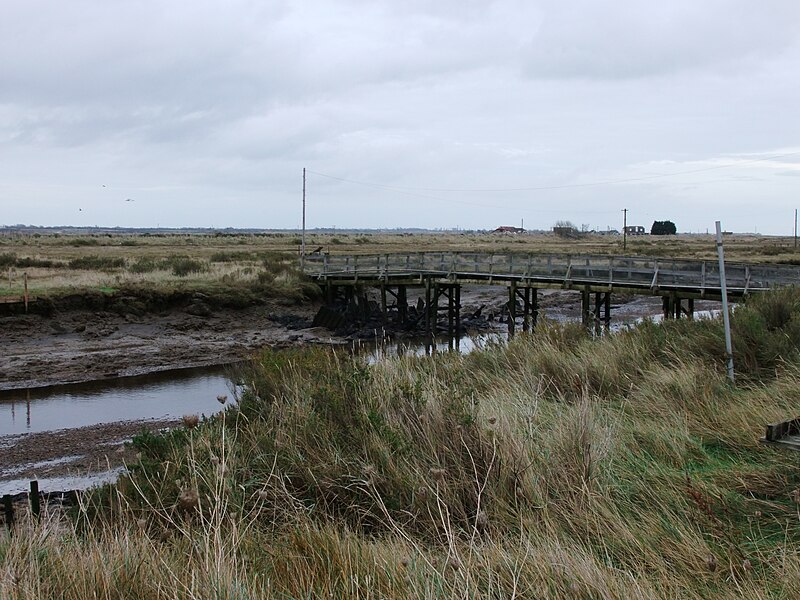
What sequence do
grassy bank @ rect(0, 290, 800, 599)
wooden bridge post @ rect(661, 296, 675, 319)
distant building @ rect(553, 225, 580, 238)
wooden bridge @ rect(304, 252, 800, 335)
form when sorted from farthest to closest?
distant building @ rect(553, 225, 580, 238) < wooden bridge post @ rect(661, 296, 675, 319) < wooden bridge @ rect(304, 252, 800, 335) < grassy bank @ rect(0, 290, 800, 599)

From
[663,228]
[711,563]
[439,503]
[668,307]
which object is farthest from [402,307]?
[663,228]

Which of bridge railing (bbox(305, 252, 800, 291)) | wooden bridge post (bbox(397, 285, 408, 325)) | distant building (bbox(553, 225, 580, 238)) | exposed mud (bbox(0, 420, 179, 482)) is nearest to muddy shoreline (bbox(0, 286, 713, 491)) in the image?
exposed mud (bbox(0, 420, 179, 482))

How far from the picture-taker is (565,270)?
2880 centimetres

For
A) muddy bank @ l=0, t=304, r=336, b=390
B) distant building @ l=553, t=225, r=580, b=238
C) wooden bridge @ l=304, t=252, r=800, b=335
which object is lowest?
muddy bank @ l=0, t=304, r=336, b=390

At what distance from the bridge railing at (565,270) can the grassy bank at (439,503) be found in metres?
14.6

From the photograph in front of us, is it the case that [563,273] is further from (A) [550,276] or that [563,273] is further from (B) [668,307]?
(B) [668,307]

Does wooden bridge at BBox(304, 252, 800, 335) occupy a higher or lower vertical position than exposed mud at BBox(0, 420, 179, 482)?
higher

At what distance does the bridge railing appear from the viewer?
76.0 feet

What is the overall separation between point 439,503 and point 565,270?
24365 millimetres

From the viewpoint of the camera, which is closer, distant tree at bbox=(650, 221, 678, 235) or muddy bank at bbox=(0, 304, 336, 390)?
muddy bank at bbox=(0, 304, 336, 390)

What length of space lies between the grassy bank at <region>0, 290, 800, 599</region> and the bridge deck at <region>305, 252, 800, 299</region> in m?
14.5

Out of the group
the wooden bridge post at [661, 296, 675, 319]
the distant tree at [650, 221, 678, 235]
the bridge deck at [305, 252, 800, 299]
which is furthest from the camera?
the distant tree at [650, 221, 678, 235]

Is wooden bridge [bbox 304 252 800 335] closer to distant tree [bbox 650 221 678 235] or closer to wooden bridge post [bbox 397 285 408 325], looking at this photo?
wooden bridge post [bbox 397 285 408 325]

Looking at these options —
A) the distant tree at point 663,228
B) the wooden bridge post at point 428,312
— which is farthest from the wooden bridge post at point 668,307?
the distant tree at point 663,228
